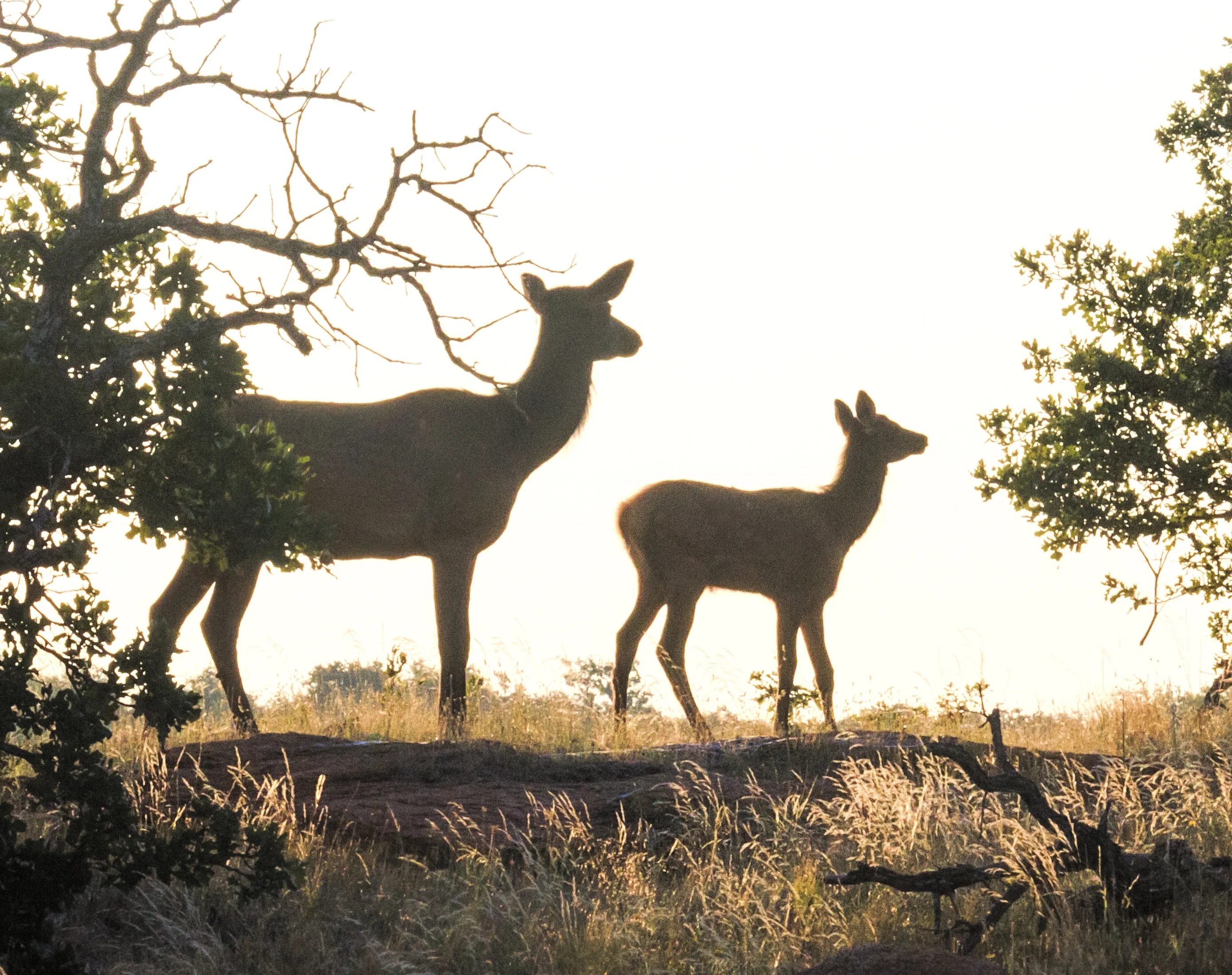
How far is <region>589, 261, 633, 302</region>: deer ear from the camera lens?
1213 centimetres

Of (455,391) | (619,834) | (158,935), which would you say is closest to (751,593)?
(455,391)

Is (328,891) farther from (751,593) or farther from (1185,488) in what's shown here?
(1185,488)

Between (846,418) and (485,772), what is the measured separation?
655 cm

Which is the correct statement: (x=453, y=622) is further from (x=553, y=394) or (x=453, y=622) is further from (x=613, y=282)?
(x=613, y=282)

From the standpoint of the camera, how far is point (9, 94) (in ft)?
24.5

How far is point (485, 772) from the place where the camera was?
9.04 metres

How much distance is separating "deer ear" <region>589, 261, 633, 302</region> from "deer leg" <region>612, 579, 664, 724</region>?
265 cm

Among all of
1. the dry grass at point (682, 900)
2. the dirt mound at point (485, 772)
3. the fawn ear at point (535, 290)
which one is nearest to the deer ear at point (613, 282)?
the fawn ear at point (535, 290)

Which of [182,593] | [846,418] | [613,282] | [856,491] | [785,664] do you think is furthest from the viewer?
[846,418]

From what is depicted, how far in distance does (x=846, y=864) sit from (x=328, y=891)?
2415 millimetres

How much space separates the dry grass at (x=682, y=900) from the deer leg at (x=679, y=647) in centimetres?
386

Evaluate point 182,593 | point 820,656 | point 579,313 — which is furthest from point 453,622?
point 820,656

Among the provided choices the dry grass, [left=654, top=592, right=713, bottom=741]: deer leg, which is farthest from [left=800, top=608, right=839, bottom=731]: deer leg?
the dry grass

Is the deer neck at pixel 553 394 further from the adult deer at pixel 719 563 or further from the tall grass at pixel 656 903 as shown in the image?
the tall grass at pixel 656 903
